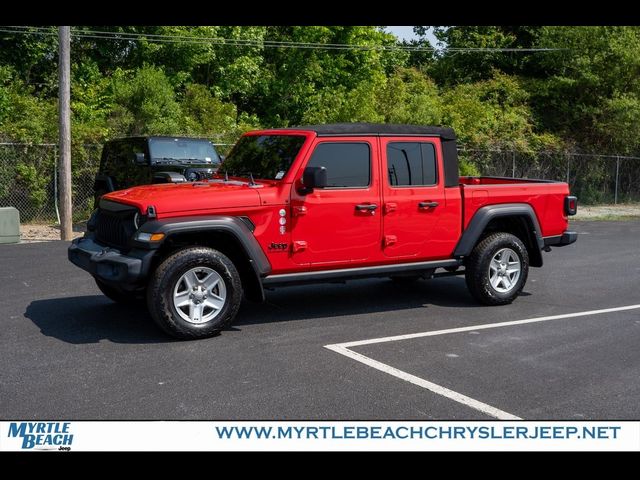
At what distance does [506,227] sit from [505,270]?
60 cm

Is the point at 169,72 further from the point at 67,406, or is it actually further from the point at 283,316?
the point at 67,406

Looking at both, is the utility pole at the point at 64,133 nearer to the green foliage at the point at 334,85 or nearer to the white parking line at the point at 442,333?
the green foliage at the point at 334,85

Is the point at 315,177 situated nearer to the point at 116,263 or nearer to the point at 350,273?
the point at 350,273

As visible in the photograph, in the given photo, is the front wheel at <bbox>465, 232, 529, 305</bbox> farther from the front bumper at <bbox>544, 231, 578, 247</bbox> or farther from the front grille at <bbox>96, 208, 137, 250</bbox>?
the front grille at <bbox>96, 208, 137, 250</bbox>

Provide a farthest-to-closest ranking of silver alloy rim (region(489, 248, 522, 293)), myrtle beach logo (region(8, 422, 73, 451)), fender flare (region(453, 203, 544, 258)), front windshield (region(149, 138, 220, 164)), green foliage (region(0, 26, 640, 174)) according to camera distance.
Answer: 1. green foliage (region(0, 26, 640, 174))
2. front windshield (region(149, 138, 220, 164))
3. silver alloy rim (region(489, 248, 522, 293))
4. fender flare (region(453, 203, 544, 258))
5. myrtle beach logo (region(8, 422, 73, 451))

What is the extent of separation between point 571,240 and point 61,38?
10258 mm

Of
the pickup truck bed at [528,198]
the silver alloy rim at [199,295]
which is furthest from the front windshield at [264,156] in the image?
the pickup truck bed at [528,198]

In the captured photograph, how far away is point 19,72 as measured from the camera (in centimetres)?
2597

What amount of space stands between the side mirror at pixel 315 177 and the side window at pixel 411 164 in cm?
101

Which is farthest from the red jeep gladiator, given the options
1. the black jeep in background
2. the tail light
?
the black jeep in background

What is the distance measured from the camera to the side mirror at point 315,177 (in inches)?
278

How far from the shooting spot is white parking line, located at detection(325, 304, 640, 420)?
5109mm

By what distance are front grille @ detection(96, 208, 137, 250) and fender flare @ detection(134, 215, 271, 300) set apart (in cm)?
31

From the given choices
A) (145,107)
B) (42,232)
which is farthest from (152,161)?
(145,107)
